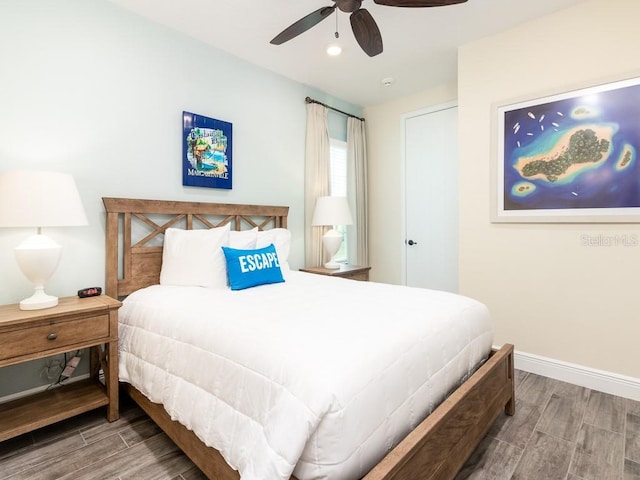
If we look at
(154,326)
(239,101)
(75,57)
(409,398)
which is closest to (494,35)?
(239,101)

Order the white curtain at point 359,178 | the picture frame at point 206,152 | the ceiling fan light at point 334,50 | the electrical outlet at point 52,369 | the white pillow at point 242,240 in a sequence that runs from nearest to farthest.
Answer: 1. the electrical outlet at point 52,369
2. the white pillow at point 242,240
3. the picture frame at point 206,152
4. the ceiling fan light at point 334,50
5. the white curtain at point 359,178

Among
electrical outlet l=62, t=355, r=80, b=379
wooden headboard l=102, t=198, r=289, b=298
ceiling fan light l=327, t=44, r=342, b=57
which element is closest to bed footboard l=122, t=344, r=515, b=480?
electrical outlet l=62, t=355, r=80, b=379

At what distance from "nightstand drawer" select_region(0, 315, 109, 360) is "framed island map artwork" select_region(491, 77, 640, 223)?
3.01m

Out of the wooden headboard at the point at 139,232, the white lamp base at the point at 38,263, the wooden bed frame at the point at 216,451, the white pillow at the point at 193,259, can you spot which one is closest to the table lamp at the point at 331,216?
the wooden bed frame at the point at 216,451

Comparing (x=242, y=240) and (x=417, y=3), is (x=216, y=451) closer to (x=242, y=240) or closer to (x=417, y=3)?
(x=242, y=240)

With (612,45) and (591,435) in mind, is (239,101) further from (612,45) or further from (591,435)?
(591,435)

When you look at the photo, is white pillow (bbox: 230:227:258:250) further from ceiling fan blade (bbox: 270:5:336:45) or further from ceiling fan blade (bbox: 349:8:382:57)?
ceiling fan blade (bbox: 349:8:382:57)

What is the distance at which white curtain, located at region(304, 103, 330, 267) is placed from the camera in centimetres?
380

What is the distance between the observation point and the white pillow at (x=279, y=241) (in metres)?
2.87

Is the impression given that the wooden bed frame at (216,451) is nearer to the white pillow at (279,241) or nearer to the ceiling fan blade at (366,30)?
the white pillow at (279,241)

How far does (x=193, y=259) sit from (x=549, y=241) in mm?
2688

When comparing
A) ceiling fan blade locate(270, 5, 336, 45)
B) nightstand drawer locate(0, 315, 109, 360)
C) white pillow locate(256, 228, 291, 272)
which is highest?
ceiling fan blade locate(270, 5, 336, 45)

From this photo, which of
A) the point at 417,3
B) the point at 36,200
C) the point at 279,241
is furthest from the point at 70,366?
the point at 417,3

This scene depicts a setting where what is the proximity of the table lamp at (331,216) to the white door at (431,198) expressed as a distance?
3.34 feet
